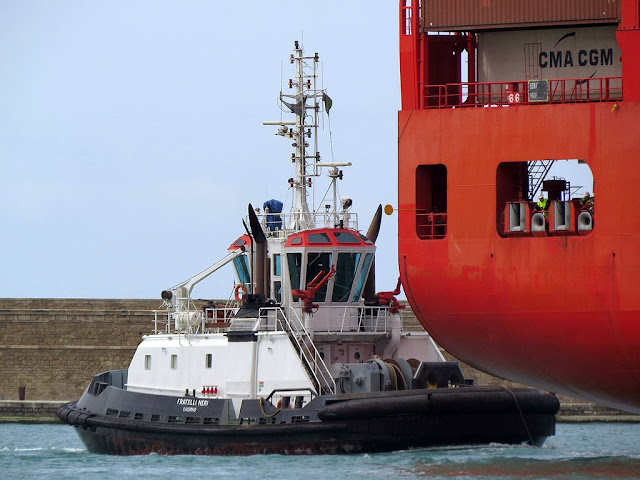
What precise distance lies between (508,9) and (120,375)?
10.3m

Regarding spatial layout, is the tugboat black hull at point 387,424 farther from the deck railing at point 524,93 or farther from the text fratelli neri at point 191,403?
the deck railing at point 524,93

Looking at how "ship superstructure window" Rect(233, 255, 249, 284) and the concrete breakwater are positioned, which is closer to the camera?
"ship superstructure window" Rect(233, 255, 249, 284)

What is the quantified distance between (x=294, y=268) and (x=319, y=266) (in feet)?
1.26

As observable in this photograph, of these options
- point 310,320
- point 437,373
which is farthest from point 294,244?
point 437,373

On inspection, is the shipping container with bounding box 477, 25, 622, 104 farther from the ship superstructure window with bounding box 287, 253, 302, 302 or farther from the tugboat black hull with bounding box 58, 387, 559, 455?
the tugboat black hull with bounding box 58, 387, 559, 455

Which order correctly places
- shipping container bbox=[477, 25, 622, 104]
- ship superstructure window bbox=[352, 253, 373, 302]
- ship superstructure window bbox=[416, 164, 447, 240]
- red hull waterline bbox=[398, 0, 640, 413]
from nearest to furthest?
red hull waterline bbox=[398, 0, 640, 413] < shipping container bbox=[477, 25, 622, 104] < ship superstructure window bbox=[416, 164, 447, 240] < ship superstructure window bbox=[352, 253, 373, 302]

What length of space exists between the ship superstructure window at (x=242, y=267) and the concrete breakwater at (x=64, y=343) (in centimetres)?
1429

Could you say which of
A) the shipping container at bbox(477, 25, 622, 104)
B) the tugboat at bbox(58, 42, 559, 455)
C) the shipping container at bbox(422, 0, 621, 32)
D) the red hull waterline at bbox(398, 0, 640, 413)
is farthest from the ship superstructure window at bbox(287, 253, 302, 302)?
the shipping container at bbox(422, 0, 621, 32)

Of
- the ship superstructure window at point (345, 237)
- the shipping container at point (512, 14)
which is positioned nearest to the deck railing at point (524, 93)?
the shipping container at point (512, 14)

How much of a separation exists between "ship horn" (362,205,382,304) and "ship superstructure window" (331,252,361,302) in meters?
0.57

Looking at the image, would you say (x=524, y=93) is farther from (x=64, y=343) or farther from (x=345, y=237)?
(x=64, y=343)

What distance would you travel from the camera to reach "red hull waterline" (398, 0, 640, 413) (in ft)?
66.3

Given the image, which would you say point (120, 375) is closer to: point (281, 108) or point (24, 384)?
point (281, 108)

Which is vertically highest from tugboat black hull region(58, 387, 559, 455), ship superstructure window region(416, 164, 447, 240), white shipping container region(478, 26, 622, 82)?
white shipping container region(478, 26, 622, 82)
